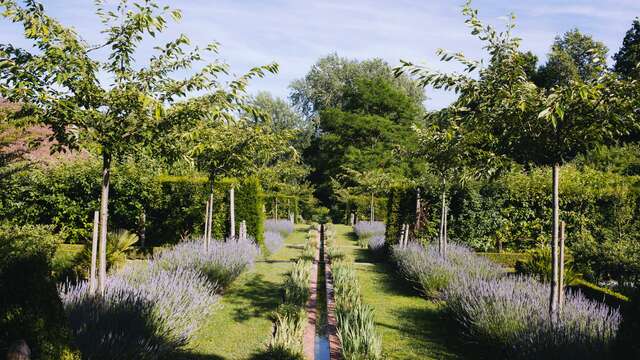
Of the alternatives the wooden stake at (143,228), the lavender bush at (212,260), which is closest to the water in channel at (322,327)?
the lavender bush at (212,260)

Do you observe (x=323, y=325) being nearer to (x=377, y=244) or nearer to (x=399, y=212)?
(x=399, y=212)

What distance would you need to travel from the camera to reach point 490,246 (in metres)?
A: 16.8

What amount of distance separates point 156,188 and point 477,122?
11825 millimetres

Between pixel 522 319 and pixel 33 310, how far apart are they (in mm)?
5377

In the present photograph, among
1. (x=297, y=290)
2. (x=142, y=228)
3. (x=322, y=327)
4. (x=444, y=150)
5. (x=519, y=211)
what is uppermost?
(x=444, y=150)

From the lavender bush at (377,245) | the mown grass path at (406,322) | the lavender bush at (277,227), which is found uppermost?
the lavender bush at (277,227)

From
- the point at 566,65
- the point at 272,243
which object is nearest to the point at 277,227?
the point at 272,243

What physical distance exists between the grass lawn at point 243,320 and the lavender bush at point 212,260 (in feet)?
1.25

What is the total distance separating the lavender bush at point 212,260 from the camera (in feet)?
32.7

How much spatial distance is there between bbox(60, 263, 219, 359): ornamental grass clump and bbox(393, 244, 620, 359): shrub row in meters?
3.83

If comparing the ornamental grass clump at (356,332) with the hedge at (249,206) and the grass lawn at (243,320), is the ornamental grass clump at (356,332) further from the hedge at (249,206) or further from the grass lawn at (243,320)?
the hedge at (249,206)

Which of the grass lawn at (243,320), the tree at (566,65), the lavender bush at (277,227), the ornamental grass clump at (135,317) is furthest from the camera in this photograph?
the tree at (566,65)

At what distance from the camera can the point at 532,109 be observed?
6.22m

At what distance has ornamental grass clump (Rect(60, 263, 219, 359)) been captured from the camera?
520cm
